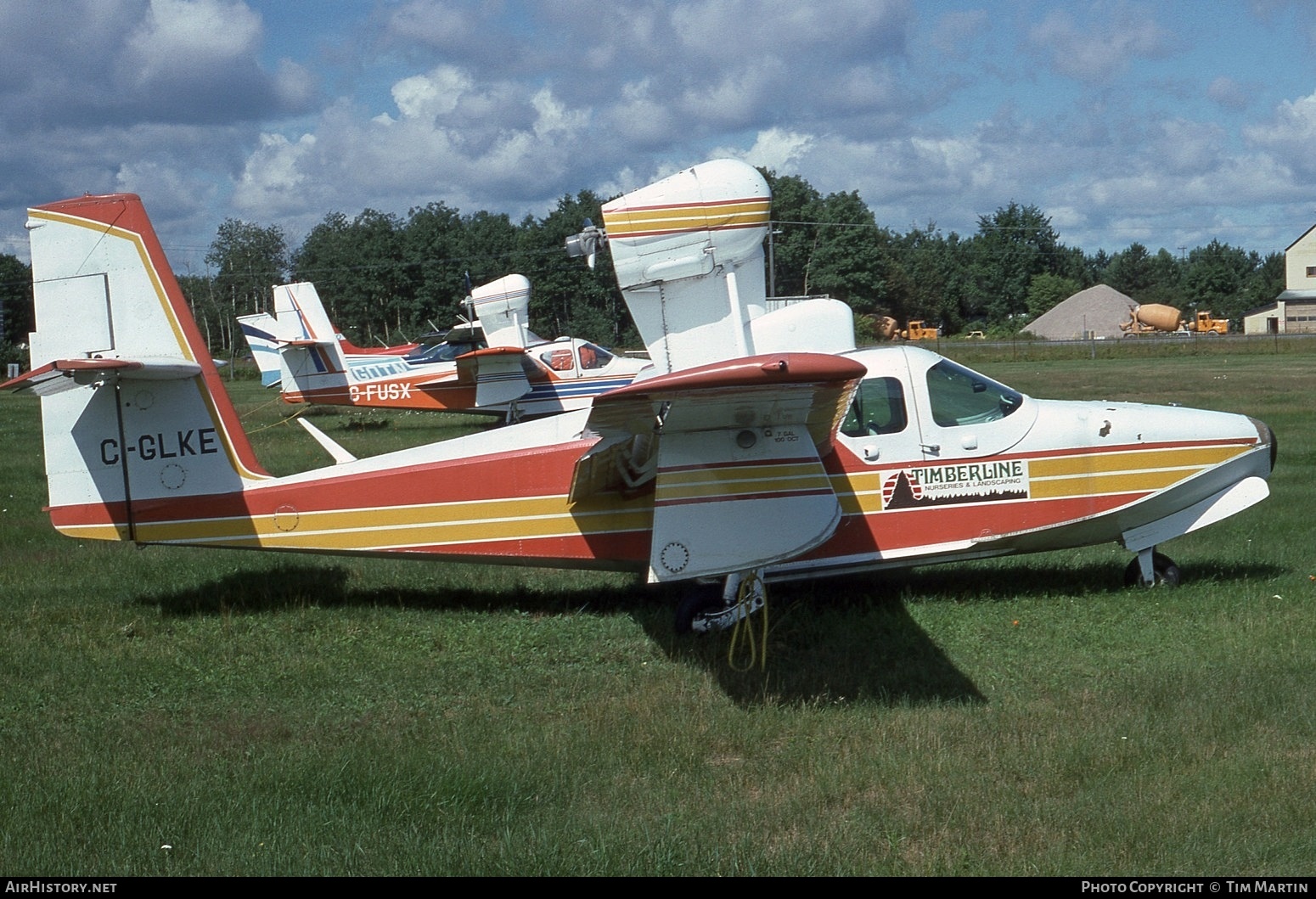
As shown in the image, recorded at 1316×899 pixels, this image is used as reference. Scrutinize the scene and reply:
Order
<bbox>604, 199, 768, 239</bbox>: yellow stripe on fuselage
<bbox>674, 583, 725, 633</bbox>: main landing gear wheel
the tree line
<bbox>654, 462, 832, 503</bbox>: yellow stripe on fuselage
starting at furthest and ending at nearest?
1. the tree line
2. <bbox>674, 583, 725, 633</bbox>: main landing gear wheel
3. <bbox>604, 199, 768, 239</bbox>: yellow stripe on fuselage
4. <bbox>654, 462, 832, 503</bbox>: yellow stripe on fuselage

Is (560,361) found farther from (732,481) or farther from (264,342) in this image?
(732,481)

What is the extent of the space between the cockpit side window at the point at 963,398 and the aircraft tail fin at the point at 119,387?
5425 millimetres

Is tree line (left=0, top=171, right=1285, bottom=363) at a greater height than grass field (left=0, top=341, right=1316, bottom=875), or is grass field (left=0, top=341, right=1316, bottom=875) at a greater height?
tree line (left=0, top=171, right=1285, bottom=363)

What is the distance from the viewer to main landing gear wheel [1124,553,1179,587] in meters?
9.30

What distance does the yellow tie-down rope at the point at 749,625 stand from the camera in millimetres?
7500

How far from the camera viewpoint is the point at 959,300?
3888 inches

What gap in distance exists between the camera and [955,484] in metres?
8.76

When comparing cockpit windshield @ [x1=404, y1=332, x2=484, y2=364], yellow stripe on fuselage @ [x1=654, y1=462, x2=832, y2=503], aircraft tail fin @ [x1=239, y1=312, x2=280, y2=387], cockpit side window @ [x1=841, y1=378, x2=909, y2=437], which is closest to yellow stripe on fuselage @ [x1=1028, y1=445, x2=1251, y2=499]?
cockpit side window @ [x1=841, y1=378, x2=909, y2=437]

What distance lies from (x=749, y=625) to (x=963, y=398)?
9.02 feet

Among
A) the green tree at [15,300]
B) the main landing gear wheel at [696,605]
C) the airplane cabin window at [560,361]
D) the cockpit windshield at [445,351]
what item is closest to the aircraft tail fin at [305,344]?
the cockpit windshield at [445,351]

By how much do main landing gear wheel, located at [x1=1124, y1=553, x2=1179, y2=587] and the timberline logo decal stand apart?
1.38 metres

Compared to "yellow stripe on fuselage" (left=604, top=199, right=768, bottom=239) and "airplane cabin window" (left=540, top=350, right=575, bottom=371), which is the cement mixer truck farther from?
"yellow stripe on fuselage" (left=604, top=199, right=768, bottom=239)
